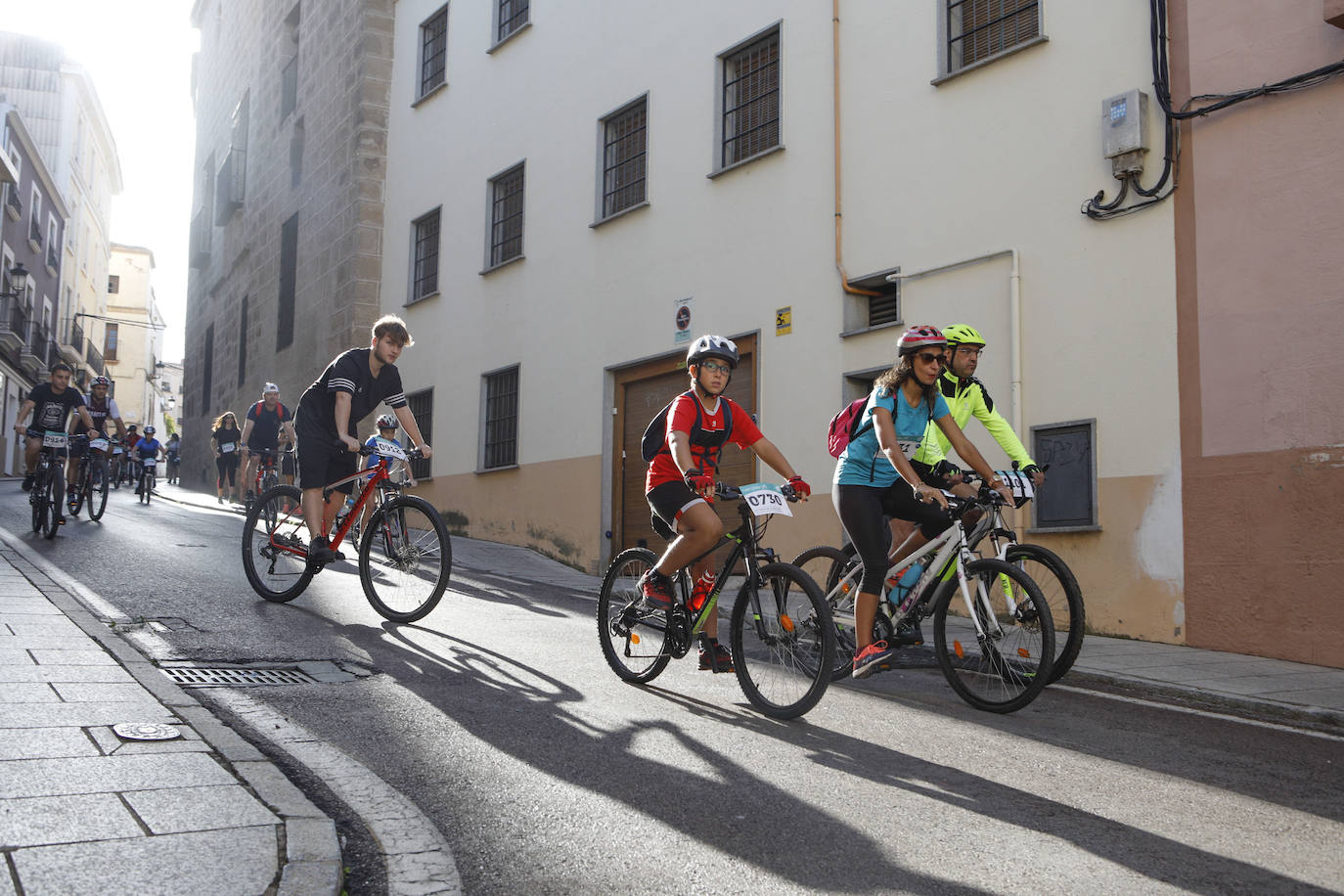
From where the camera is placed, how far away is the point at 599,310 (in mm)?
15727

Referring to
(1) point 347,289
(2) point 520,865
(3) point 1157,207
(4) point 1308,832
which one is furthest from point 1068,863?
(1) point 347,289

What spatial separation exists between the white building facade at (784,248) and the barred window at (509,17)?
0.05m

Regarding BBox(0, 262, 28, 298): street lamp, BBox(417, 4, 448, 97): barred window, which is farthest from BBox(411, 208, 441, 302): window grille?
BBox(0, 262, 28, 298): street lamp

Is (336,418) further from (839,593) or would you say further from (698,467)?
(839,593)

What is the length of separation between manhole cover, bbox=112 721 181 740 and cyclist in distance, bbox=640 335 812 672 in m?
2.48

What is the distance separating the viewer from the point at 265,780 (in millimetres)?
3938

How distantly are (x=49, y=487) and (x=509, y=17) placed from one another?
418 inches

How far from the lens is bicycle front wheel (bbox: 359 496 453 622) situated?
789cm

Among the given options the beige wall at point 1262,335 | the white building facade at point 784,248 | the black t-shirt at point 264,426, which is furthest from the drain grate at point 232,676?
the black t-shirt at point 264,426

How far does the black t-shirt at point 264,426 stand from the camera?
610 inches

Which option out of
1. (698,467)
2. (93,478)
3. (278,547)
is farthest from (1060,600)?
(93,478)

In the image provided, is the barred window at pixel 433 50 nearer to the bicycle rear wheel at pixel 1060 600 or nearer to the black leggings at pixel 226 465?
the black leggings at pixel 226 465

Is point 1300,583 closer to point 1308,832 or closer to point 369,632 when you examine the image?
point 1308,832

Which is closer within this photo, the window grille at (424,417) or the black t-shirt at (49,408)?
the black t-shirt at (49,408)
